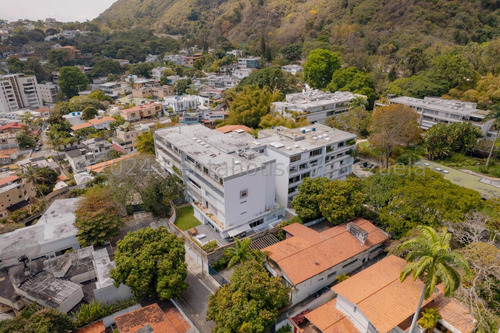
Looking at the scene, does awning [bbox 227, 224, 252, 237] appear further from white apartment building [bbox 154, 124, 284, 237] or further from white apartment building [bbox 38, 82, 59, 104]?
white apartment building [bbox 38, 82, 59, 104]

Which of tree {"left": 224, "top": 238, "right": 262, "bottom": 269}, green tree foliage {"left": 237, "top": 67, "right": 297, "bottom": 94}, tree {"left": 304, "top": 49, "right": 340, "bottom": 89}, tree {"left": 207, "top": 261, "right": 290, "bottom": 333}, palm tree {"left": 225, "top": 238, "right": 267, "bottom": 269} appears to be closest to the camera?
tree {"left": 207, "top": 261, "right": 290, "bottom": 333}

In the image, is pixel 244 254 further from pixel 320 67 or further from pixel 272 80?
pixel 320 67

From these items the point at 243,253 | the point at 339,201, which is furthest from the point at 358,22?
the point at 243,253

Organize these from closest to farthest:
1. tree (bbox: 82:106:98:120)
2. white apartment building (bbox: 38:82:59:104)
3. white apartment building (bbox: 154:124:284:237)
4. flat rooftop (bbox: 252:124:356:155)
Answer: white apartment building (bbox: 154:124:284:237)
flat rooftop (bbox: 252:124:356:155)
tree (bbox: 82:106:98:120)
white apartment building (bbox: 38:82:59:104)

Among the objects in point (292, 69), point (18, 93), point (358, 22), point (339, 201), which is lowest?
point (339, 201)

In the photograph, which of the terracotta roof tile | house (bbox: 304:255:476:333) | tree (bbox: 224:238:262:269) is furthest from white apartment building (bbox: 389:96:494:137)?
tree (bbox: 224:238:262:269)

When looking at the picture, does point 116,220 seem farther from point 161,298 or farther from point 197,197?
point 161,298

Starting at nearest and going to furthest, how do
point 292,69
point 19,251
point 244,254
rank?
point 244,254, point 19,251, point 292,69

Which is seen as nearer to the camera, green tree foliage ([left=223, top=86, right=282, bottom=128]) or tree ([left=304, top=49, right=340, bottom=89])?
green tree foliage ([left=223, top=86, right=282, bottom=128])

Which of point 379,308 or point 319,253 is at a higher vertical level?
point 379,308
